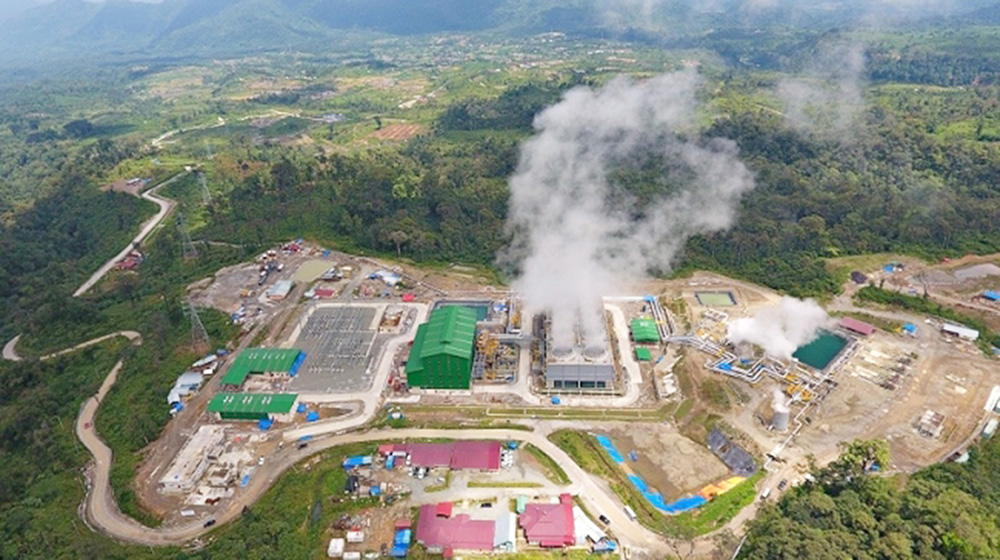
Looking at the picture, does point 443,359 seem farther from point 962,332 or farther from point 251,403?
point 962,332

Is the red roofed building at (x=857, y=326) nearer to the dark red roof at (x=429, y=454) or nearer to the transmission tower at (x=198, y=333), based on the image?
the dark red roof at (x=429, y=454)

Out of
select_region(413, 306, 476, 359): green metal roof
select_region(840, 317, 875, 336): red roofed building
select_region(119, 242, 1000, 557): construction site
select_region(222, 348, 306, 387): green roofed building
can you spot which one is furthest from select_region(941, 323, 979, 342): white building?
select_region(222, 348, 306, 387): green roofed building

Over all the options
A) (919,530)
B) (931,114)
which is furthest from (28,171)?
(931,114)

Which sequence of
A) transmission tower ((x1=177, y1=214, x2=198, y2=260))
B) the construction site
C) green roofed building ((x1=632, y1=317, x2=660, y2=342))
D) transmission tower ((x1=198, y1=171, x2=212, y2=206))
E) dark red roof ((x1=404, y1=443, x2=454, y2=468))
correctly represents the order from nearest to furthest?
1. the construction site
2. dark red roof ((x1=404, y1=443, x2=454, y2=468))
3. green roofed building ((x1=632, y1=317, x2=660, y2=342))
4. transmission tower ((x1=177, y1=214, x2=198, y2=260))
5. transmission tower ((x1=198, y1=171, x2=212, y2=206))

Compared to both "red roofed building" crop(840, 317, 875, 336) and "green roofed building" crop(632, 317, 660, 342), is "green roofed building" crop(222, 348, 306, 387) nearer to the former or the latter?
"green roofed building" crop(632, 317, 660, 342)

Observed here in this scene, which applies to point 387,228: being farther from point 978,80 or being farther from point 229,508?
point 978,80

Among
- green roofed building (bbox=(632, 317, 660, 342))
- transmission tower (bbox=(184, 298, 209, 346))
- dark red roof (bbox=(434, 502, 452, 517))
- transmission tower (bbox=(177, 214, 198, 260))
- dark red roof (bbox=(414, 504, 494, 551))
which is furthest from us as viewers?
transmission tower (bbox=(177, 214, 198, 260))

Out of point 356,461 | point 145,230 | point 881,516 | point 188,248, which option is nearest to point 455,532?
point 356,461
